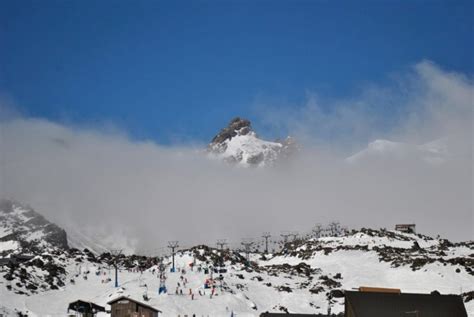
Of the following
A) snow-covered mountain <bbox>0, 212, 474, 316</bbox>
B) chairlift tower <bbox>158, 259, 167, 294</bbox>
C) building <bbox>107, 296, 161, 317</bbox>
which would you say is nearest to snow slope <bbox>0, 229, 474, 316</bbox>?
snow-covered mountain <bbox>0, 212, 474, 316</bbox>

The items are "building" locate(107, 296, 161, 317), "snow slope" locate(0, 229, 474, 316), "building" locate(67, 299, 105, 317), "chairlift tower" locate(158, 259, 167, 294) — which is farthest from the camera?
"chairlift tower" locate(158, 259, 167, 294)

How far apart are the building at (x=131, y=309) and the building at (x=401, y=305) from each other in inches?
995

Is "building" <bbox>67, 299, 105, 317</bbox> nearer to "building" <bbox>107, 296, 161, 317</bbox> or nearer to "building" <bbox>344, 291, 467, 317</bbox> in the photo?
"building" <bbox>107, 296, 161, 317</bbox>

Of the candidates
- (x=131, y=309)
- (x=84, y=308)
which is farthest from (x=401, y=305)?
(x=84, y=308)

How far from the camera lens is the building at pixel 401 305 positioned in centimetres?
5947

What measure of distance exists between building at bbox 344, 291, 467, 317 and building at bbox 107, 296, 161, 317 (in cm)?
2527

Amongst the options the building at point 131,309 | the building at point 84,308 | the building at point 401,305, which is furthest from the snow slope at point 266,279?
the building at point 401,305

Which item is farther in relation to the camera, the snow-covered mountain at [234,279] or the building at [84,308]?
the snow-covered mountain at [234,279]

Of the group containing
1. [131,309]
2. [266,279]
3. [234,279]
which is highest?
[266,279]

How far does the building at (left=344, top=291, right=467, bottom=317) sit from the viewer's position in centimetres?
5947

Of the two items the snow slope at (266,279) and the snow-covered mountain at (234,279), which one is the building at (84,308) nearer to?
the snow-covered mountain at (234,279)

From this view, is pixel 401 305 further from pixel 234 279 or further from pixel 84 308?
pixel 234 279

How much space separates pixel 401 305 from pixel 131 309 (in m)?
32.9

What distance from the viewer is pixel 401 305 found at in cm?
6016
